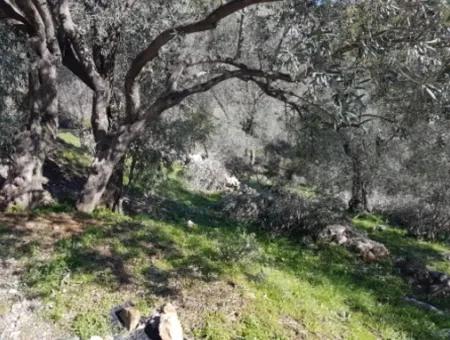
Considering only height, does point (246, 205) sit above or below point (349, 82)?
below

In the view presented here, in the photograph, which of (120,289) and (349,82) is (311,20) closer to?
(349,82)

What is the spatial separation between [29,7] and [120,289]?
16.9ft

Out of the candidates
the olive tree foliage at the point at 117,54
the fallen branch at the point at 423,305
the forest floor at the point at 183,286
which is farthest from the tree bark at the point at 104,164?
the fallen branch at the point at 423,305

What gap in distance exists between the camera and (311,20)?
27.1 feet

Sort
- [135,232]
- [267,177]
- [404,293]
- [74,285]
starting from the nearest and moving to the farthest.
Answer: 1. [74,285]
2. [135,232]
3. [404,293]
4. [267,177]

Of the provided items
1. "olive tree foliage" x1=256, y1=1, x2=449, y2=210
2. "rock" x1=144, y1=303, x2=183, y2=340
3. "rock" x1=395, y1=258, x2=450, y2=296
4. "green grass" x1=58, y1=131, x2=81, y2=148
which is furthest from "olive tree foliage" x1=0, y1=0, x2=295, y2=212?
"green grass" x1=58, y1=131, x2=81, y2=148

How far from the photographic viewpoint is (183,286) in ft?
24.3

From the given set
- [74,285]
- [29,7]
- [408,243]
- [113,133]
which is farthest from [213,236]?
[408,243]

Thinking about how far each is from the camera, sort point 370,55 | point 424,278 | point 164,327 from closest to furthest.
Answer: point 164,327
point 370,55
point 424,278

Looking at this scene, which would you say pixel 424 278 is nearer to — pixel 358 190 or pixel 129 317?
pixel 129 317

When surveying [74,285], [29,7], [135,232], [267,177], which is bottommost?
[74,285]

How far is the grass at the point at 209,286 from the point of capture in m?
6.65

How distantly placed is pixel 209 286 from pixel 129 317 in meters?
1.53

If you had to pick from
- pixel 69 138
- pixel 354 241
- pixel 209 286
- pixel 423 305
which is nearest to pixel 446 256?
pixel 354 241
